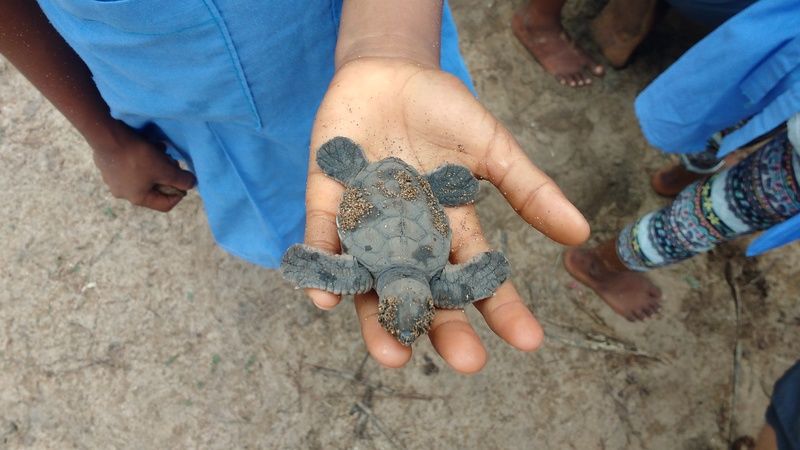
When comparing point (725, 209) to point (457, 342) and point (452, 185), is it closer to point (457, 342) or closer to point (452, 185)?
point (452, 185)

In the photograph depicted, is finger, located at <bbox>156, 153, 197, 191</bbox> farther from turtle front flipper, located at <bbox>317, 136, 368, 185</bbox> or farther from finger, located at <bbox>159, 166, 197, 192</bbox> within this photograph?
turtle front flipper, located at <bbox>317, 136, 368, 185</bbox>

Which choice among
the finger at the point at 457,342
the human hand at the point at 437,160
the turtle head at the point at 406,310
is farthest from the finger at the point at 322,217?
the finger at the point at 457,342

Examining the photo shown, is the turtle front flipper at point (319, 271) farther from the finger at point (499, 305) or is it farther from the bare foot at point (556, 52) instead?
the bare foot at point (556, 52)

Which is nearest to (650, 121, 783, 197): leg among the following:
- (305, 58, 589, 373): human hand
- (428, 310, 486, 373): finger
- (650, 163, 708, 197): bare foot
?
(650, 163, 708, 197): bare foot

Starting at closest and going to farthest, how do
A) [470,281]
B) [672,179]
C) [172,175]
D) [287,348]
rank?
[470,281] < [172,175] < [287,348] < [672,179]

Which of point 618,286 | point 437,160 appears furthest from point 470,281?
point 618,286

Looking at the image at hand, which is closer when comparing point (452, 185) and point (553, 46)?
point (452, 185)
